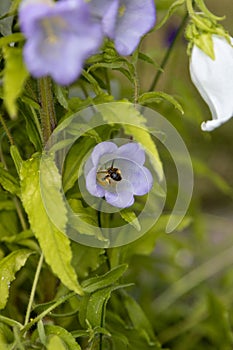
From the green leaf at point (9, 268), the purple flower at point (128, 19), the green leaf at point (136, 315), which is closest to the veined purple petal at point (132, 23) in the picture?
the purple flower at point (128, 19)

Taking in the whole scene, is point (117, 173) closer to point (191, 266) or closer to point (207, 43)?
point (207, 43)

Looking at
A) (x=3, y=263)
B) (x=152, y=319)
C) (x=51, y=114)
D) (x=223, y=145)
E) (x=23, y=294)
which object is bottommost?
(x=223, y=145)

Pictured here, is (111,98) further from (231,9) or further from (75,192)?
(231,9)

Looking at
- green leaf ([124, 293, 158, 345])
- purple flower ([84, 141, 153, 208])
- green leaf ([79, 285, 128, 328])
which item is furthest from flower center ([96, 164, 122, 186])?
green leaf ([124, 293, 158, 345])

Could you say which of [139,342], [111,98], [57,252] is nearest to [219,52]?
[111,98]

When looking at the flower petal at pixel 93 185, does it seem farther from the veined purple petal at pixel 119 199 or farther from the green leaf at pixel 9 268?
the green leaf at pixel 9 268

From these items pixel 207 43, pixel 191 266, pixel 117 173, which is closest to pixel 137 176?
pixel 117 173

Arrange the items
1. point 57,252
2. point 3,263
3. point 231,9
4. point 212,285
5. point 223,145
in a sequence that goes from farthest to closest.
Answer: point 231,9
point 223,145
point 212,285
point 3,263
point 57,252
